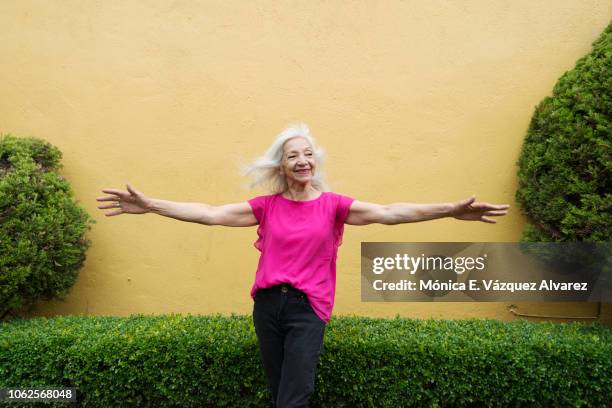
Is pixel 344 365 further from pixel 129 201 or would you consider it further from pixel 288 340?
pixel 129 201

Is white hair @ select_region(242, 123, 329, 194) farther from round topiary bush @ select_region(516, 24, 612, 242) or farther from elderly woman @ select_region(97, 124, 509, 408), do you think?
round topiary bush @ select_region(516, 24, 612, 242)

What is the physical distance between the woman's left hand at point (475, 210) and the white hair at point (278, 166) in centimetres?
71

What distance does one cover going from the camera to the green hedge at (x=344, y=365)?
3436mm

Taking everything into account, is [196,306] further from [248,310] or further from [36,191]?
[36,191]

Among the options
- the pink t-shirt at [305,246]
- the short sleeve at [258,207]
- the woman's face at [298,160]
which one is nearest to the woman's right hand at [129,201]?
the short sleeve at [258,207]

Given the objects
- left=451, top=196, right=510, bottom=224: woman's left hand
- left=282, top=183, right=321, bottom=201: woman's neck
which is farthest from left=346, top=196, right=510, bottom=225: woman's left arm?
left=282, top=183, right=321, bottom=201: woman's neck

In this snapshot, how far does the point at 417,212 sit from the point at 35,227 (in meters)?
2.85

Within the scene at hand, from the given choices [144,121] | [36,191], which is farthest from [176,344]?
[144,121]

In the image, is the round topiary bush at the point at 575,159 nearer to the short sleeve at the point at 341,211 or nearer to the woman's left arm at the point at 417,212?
the woman's left arm at the point at 417,212

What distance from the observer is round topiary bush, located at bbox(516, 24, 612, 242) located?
3.81 m

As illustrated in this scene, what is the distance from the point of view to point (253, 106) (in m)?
4.61

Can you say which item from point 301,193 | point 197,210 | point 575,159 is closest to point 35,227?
point 197,210

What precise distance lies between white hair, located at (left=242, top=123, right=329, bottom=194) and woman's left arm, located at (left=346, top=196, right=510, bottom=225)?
0.88ft

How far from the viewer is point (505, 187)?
4488 mm
